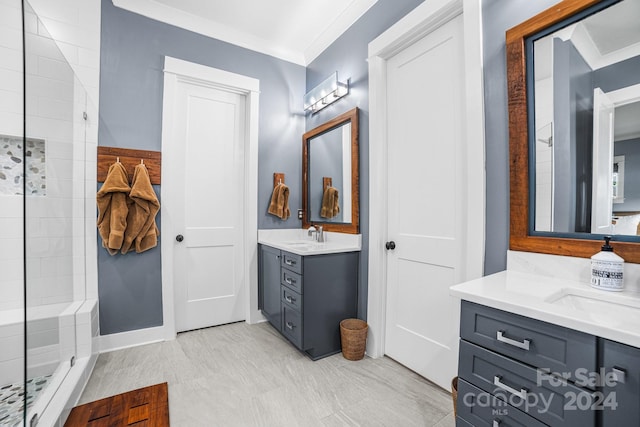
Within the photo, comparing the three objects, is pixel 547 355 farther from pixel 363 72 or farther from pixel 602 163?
pixel 363 72

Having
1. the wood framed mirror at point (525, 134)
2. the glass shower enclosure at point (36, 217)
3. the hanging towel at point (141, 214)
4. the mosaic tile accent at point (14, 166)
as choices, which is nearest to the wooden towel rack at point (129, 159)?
the hanging towel at point (141, 214)

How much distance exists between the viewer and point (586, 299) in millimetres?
1062

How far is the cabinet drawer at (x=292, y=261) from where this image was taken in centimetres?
211

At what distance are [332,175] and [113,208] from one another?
1.76 m

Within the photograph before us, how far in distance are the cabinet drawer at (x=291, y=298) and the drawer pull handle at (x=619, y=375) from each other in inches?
64.6

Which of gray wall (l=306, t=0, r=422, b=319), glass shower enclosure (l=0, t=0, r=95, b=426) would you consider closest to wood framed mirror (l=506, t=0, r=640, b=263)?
gray wall (l=306, t=0, r=422, b=319)

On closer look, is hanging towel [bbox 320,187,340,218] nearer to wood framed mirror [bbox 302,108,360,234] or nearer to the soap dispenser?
wood framed mirror [bbox 302,108,360,234]

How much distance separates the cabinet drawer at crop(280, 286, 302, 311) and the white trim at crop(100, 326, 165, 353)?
1117 millimetres

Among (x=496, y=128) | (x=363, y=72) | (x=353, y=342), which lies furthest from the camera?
(x=363, y=72)

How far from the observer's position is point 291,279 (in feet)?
7.33

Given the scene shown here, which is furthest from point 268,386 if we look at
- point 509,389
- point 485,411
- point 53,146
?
point 53,146

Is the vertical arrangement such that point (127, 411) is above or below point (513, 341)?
below

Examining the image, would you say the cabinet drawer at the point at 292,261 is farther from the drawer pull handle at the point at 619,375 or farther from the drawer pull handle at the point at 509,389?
the drawer pull handle at the point at 619,375

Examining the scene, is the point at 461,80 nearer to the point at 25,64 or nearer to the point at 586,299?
the point at 586,299
